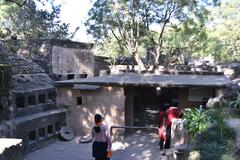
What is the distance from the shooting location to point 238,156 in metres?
6.91

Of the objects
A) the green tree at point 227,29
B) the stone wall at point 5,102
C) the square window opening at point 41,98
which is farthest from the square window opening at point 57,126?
the green tree at point 227,29

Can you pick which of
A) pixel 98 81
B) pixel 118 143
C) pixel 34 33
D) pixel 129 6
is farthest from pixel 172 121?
pixel 34 33

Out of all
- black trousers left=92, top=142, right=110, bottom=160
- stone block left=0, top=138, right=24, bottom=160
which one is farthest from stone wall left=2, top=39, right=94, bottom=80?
stone block left=0, top=138, right=24, bottom=160

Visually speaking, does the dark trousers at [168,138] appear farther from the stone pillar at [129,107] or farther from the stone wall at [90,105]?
the stone pillar at [129,107]

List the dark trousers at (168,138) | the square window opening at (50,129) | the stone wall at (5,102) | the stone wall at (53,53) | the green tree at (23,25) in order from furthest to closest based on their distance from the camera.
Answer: the green tree at (23,25) < the stone wall at (53,53) < the square window opening at (50,129) < the stone wall at (5,102) < the dark trousers at (168,138)

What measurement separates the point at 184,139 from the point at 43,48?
52.6 ft

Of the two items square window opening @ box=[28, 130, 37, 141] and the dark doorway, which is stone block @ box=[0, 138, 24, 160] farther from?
the dark doorway

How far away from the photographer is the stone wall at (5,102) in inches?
483

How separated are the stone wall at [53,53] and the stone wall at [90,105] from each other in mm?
5109

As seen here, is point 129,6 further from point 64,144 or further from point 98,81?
point 64,144

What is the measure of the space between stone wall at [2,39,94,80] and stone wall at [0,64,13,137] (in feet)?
29.1

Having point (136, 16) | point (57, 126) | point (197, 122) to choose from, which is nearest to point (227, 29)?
point (136, 16)

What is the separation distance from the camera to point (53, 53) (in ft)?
76.2

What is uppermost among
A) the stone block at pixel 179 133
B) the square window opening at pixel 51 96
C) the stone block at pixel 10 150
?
the stone block at pixel 10 150
